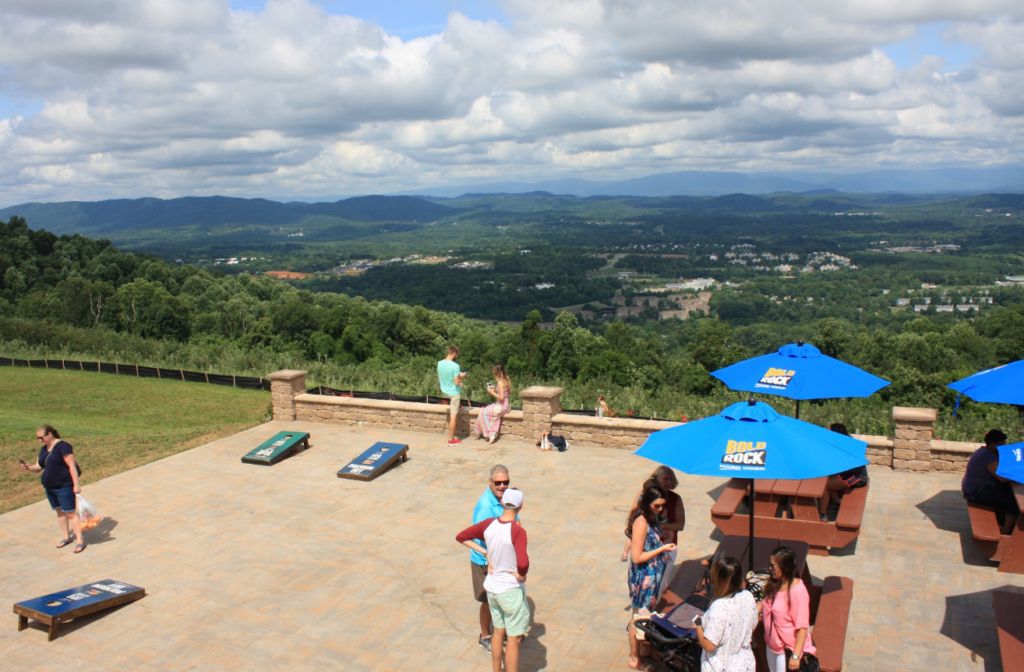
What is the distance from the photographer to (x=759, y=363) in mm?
9086

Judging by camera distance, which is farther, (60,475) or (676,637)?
(60,475)

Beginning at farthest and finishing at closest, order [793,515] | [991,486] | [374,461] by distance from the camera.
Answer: [374,461]
[793,515]
[991,486]

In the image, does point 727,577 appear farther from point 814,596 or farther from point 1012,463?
point 1012,463

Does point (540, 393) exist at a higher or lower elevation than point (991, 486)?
higher

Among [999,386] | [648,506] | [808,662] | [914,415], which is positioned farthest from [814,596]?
[914,415]

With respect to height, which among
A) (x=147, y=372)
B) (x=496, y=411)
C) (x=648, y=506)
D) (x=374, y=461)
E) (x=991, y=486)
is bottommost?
(x=147, y=372)

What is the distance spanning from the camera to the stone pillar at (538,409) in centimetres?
1156

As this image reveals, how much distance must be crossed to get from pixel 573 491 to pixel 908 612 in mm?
4328

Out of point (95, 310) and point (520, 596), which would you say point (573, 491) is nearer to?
point (520, 596)

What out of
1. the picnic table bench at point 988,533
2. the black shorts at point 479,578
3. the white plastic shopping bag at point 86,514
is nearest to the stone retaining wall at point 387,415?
the white plastic shopping bag at point 86,514

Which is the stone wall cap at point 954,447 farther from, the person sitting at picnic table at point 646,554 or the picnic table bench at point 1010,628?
the person sitting at picnic table at point 646,554

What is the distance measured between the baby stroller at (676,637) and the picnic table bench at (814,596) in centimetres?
43

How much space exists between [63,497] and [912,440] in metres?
11.0

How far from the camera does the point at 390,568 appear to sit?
7.69m
